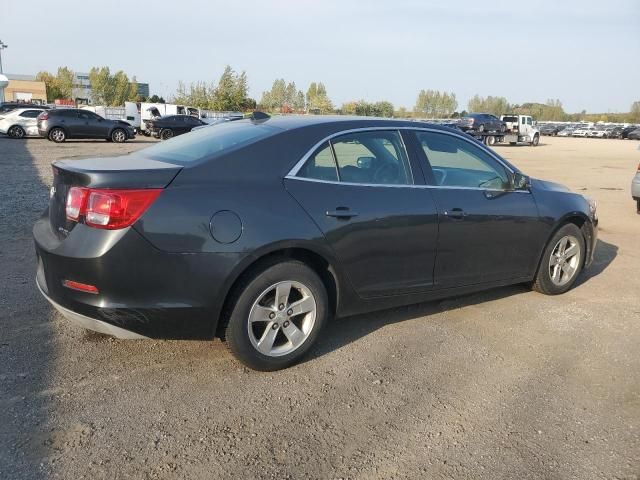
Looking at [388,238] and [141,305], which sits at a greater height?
[388,238]

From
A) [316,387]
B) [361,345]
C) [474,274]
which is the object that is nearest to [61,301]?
[316,387]

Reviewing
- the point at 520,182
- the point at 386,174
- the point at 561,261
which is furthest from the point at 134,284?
the point at 561,261

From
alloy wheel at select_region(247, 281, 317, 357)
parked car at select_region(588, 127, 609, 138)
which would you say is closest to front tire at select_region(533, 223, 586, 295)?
alloy wheel at select_region(247, 281, 317, 357)

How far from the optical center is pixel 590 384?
3521 millimetres

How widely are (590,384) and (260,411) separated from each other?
213 cm

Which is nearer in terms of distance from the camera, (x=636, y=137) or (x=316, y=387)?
(x=316, y=387)

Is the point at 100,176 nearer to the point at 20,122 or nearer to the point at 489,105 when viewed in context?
the point at 20,122

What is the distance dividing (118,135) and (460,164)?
23307 mm

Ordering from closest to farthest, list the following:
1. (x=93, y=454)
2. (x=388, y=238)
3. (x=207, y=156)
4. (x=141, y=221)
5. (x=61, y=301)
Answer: (x=93, y=454) → (x=141, y=221) → (x=61, y=301) → (x=207, y=156) → (x=388, y=238)

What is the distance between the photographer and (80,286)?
304cm

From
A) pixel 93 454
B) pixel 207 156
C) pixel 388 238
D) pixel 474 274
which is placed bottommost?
pixel 93 454

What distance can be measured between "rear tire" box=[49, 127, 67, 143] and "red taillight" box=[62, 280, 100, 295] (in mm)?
22795

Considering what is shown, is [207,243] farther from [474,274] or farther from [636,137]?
[636,137]

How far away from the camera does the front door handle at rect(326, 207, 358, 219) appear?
11.4ft
